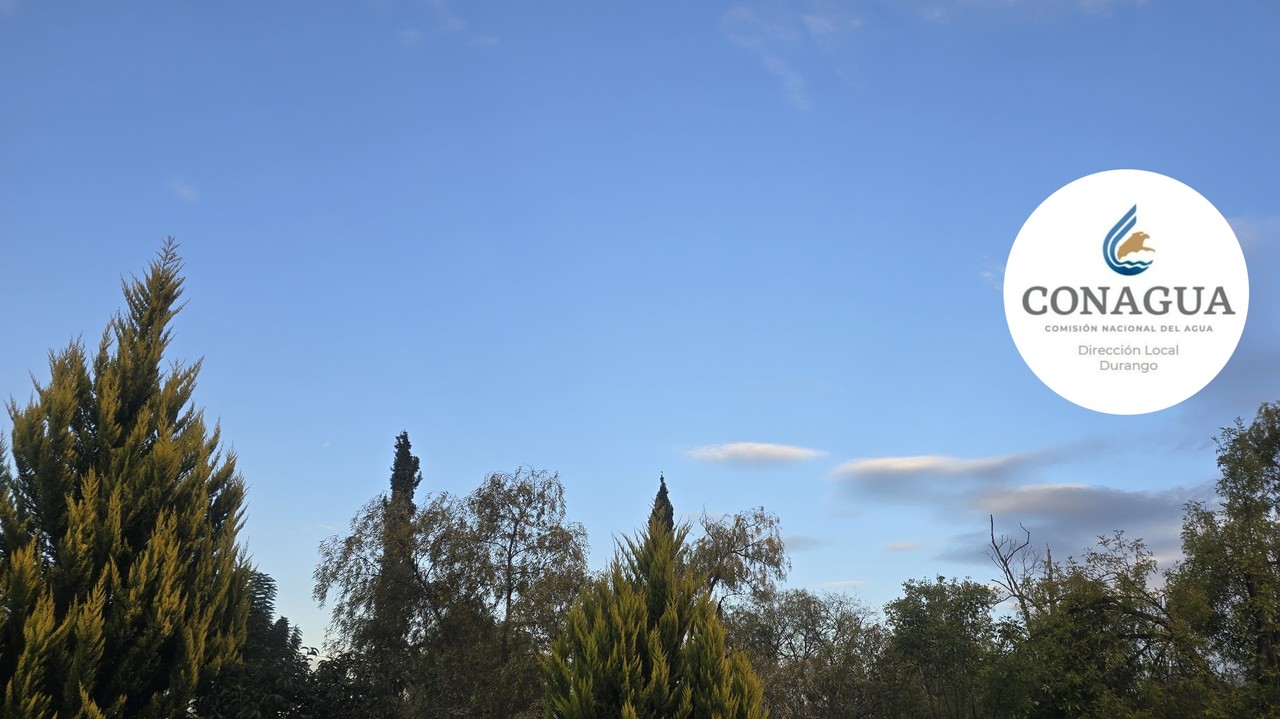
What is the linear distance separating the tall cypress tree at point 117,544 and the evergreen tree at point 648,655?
7317 mm

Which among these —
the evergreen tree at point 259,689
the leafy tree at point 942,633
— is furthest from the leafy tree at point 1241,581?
the evergreen tree at point 259,689

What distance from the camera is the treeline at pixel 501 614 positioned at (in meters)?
12.0

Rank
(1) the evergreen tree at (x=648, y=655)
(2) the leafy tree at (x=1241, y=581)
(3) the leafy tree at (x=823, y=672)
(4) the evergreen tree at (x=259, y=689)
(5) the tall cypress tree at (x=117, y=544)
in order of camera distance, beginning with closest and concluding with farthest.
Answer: (1) the evergreen tree at (x=648, y=655), (5) the tall cypress tree at (x=117, y=544), (4) the evergreen tree at (x=259, y=689), (2) the leafy tree at (x=1241, y=581), (3) the leafy tree at (x=823, y=672)

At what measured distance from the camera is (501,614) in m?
26.1

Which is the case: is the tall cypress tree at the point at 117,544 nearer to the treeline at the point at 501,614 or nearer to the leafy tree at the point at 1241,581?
the treeline at the point at 501,614

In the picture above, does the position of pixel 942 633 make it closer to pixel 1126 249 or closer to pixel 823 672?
pixel 823 672

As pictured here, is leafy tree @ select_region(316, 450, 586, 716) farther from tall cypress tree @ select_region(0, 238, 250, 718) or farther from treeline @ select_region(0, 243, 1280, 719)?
tall cypress tree @ select_region(0, 238, 250, 718)

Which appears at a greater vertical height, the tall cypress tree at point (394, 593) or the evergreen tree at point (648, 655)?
the tall cypress tree at point (394, 593)

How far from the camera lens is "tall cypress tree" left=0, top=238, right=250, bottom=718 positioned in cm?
1348

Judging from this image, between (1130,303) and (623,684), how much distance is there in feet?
42.0

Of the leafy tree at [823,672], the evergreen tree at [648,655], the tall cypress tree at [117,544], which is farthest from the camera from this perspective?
the leafy tree at [823,672]

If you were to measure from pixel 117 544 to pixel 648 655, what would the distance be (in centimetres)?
933

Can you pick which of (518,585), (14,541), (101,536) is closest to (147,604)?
(101,536)

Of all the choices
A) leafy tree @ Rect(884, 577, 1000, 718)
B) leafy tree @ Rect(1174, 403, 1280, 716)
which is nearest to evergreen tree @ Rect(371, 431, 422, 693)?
leafy tree @ Rect(884, 577, 1000, 718)
